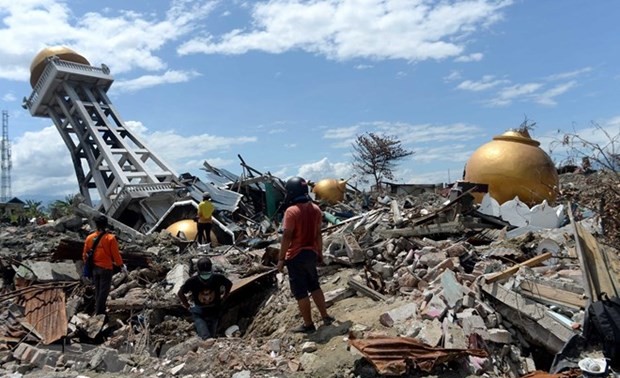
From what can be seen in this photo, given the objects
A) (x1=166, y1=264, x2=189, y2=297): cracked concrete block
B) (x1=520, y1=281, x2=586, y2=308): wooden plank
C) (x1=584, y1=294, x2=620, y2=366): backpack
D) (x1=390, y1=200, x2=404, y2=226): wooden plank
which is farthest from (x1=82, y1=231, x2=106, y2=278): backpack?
(x1=584, y1=294, x2=620, y2=366): backpack

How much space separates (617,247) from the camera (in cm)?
551

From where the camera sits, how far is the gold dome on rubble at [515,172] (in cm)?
1319

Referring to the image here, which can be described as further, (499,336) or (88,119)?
(88,119)

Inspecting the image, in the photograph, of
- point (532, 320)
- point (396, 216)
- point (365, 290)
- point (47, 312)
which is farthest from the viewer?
point (396, 216)

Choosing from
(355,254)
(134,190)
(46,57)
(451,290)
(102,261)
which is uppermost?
(46,57)


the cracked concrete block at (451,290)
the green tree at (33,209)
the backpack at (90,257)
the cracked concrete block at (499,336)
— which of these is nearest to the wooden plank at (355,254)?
the cracked concrete block at (451,290)

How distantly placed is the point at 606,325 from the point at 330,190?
17.5 meters

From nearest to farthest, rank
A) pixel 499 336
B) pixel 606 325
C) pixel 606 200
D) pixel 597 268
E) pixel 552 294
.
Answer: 1. pixel 606 325
2. pixel 499 336
3. pixel 597 268
4. pixel 552 294
5. pixel 606 200

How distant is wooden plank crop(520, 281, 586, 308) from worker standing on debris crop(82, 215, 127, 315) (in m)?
5.29

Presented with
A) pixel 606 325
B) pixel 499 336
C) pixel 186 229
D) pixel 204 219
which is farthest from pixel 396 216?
pixel 186 229

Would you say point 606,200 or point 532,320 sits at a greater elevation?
point 606,200

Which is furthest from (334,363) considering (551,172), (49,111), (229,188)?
(49,111)

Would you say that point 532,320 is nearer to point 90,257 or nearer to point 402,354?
point 402,354

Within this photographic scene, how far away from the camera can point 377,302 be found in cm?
601
